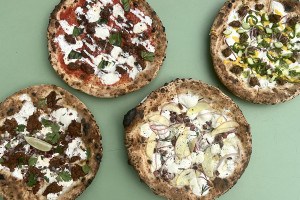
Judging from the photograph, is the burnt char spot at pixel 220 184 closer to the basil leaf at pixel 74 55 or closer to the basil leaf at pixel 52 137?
the basil leaf at pixel 52 137

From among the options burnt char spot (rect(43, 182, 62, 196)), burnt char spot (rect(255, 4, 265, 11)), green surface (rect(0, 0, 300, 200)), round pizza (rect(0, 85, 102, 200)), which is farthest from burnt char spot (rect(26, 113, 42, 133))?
burnt char spot (rect(255, 4, 265, 11))

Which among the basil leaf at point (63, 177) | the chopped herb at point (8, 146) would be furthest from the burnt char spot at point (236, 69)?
the chopped herb at point (8, 146)

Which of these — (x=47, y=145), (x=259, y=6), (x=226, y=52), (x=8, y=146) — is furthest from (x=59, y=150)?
(x=259, y=6)

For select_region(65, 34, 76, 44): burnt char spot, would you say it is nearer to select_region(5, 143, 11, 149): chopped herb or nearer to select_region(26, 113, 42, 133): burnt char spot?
select_region(26, 113, 42, 133): burnt char spot

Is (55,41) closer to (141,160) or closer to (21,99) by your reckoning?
(21,99)

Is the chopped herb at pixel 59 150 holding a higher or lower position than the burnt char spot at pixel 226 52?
lower

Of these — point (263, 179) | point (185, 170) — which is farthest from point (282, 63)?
point (185, 170)

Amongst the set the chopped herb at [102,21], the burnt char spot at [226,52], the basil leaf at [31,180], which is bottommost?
the basil leaf at [31,180]
